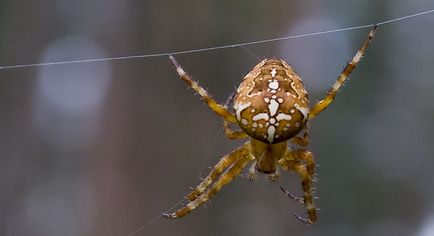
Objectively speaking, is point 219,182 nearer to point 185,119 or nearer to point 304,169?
point 304,169

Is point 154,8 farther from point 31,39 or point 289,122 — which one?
point 289,122

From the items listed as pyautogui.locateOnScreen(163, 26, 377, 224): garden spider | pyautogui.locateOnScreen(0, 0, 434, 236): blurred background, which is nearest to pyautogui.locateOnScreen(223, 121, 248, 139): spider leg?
pyautogui.locateOnScreen(163, 26, 377, 224): garden spider

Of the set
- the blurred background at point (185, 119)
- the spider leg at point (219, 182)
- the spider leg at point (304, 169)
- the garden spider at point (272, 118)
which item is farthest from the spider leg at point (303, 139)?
the blurred background at point (185, 119)

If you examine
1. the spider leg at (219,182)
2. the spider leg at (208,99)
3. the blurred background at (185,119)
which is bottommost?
the blurred background at (185,119)

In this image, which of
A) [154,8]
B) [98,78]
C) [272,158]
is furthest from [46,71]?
[272,158]

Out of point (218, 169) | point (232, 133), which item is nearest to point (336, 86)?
point (232, 133)

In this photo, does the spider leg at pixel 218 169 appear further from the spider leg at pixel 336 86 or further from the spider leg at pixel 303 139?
the spider leg at pixel 336 86
